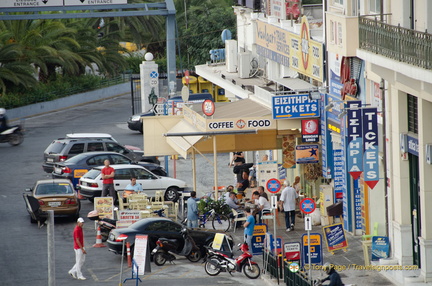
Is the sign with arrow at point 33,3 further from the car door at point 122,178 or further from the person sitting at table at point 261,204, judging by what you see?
the person sitting at table at point 261,204

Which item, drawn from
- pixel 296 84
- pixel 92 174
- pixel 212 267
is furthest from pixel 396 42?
pixel 92 174

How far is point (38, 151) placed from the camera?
43656 mm

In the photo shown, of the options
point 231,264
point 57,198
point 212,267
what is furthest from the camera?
point 57,198

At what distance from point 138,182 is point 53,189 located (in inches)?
151

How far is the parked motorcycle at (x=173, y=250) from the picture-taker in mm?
24484

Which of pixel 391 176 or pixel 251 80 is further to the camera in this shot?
pixel 251 80

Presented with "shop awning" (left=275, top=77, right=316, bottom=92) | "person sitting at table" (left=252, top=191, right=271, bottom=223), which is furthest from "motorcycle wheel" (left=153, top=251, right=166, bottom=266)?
"shop awning" (left=275, top=77, right=316, bottom=92)

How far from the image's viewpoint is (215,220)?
2897cm

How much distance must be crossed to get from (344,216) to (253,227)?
368 centimetres

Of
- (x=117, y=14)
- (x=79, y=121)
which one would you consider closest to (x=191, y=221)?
(x=117, y=14)

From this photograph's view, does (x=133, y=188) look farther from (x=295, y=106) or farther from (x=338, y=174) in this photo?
(x=338, y=174)

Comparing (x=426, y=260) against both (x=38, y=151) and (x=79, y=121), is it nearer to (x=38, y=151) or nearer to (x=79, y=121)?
(x=38, y=151)

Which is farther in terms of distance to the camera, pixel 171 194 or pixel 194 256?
pixel 171 194

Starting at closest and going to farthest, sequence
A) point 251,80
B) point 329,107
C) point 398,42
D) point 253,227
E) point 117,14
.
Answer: point 398,42 → point 253,227 → point 329,107 → point 251,80 → point 117,14
